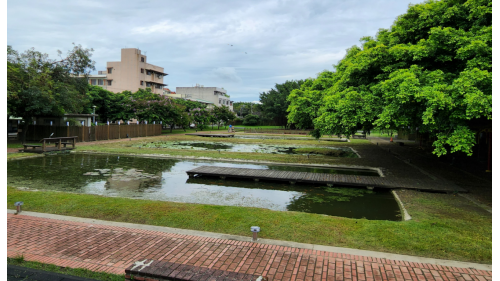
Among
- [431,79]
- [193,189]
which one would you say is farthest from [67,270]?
[431,79]

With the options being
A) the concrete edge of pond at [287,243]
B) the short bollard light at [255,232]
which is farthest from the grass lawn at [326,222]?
the short bollard light at [255,232]

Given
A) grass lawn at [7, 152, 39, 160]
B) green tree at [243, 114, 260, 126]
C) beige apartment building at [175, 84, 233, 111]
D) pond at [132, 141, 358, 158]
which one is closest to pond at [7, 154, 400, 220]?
grass lawn at [7, 152, 39, 160]

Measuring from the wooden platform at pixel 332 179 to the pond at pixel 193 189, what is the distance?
262 millimetres

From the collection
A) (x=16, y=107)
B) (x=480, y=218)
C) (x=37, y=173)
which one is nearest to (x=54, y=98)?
(x=16, y=107)

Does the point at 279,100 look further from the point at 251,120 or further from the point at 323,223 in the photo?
the point at 323,223

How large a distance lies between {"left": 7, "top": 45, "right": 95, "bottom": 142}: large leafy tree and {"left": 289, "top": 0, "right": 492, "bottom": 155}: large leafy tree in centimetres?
1965

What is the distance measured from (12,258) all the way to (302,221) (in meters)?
5.73

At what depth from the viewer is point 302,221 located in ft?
24.6

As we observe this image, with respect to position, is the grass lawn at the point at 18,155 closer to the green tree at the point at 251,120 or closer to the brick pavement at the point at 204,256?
the brick pavement at the point at 204,256

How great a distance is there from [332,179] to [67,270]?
10.3 meters

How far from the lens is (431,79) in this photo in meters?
11.2

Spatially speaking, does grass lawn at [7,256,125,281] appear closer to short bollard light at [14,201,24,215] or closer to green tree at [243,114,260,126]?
short bollard light at [14,201,24,215]

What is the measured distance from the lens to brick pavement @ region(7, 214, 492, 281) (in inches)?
Answer: 198

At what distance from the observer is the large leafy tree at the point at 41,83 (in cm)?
2141
